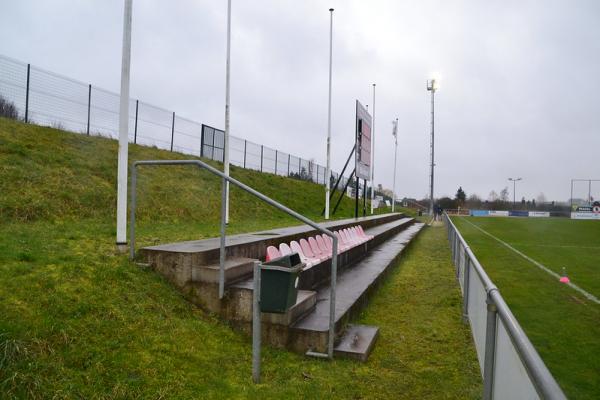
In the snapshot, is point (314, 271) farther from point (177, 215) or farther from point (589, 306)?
point (177, 215)

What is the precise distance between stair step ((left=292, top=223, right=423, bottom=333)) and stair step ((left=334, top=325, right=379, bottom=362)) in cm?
20

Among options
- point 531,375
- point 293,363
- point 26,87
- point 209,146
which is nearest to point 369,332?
point 293,363

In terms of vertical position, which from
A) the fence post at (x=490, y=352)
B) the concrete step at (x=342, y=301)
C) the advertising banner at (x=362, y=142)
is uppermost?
the advertising banner at (x=362, y=142)

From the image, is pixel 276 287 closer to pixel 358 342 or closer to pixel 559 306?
pixel 358 342

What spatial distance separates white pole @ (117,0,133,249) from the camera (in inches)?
228

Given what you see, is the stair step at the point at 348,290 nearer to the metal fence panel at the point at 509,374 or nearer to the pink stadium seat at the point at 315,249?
the pink stadium seat at the point at 315,249

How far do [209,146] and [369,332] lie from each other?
20.5m

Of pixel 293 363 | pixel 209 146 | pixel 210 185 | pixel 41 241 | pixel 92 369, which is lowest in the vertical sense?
pixel 293 363

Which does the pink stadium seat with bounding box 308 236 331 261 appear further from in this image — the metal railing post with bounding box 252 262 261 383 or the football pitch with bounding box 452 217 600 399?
the metal railing post with bounding box 252 262 261 383

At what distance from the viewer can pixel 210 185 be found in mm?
16703

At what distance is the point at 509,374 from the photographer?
2.08 m

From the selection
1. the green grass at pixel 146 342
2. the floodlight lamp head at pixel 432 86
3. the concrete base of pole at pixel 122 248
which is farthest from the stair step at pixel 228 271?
the floodlight lamp head at pixel 432 86

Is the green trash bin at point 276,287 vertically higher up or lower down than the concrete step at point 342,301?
higher up

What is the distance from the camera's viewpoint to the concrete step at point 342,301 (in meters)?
4.57
